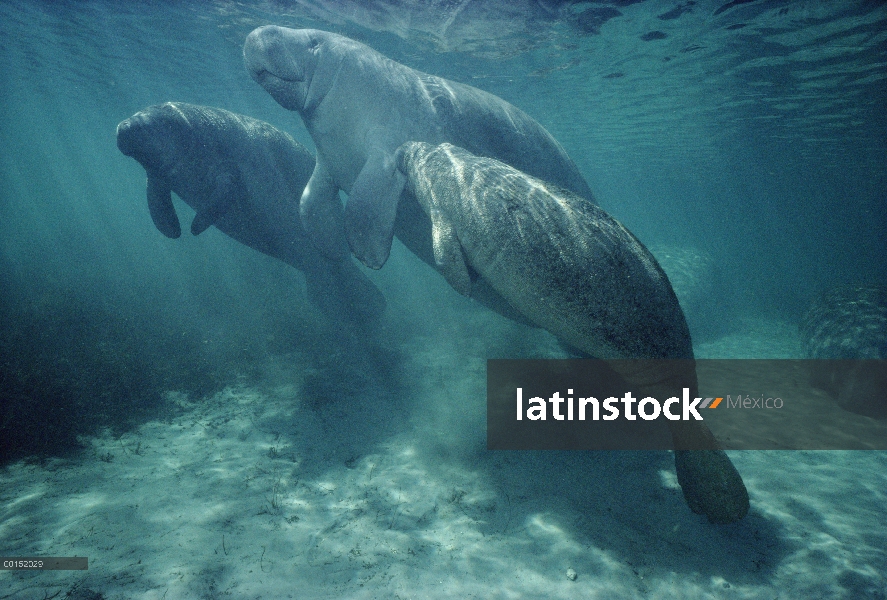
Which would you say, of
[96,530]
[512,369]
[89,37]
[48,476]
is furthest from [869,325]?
[89,37]

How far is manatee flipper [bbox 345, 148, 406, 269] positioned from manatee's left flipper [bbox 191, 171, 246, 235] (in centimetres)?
387

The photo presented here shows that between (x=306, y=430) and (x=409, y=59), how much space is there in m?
14.6

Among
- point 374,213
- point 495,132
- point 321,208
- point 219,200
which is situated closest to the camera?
point 374,213

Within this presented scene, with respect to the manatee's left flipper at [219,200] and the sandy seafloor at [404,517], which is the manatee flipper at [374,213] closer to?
the sandy seafloor at [404,517]

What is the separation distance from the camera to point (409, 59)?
48.9 ft

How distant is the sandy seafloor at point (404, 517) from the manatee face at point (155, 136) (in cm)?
405

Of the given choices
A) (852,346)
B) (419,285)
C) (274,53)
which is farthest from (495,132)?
(419,285)

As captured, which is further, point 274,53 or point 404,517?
point 274,53

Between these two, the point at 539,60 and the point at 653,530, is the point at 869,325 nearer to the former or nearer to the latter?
the point at 653,530

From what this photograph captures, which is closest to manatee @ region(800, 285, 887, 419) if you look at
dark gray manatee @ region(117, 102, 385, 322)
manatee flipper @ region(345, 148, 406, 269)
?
manatee flipper @ region(345, 148, 406, 269)
